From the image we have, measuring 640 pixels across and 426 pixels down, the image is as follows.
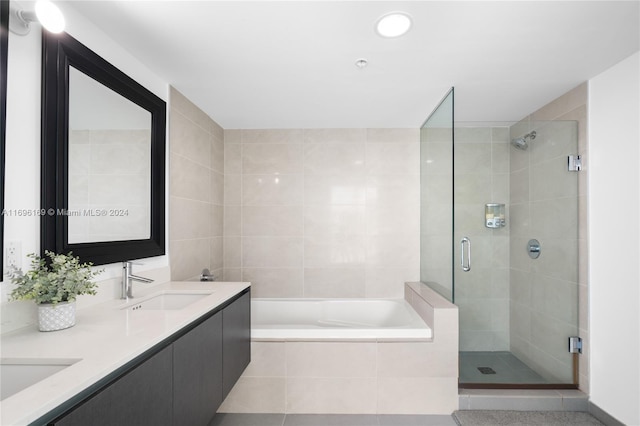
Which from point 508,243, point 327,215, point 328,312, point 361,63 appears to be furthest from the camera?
point 327,215

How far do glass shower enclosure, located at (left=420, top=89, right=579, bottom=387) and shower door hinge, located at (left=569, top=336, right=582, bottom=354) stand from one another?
0.09ft

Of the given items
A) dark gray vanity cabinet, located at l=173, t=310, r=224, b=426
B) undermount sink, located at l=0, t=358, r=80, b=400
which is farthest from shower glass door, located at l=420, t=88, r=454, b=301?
undermount sink, located at l=0, t=358, r=80, b=400

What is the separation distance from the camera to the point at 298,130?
348cm

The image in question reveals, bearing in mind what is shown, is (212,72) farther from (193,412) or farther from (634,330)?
(634,330)

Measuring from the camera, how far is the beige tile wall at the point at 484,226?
2795 millimetres

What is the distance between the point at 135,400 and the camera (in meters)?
1.05

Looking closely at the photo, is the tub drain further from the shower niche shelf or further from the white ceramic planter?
the white ceramic planter

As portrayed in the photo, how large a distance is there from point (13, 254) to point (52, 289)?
0.21 metres

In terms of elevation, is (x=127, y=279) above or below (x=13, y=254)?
below

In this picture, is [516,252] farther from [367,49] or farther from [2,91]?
[2,91]

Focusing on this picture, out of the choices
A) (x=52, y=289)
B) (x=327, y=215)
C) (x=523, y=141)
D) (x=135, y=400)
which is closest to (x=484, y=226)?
(x=523, y=141)

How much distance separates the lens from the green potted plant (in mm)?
1212

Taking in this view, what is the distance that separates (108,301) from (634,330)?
2888 millimetres

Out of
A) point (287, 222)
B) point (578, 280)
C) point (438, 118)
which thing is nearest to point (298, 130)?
point (287, 222)
